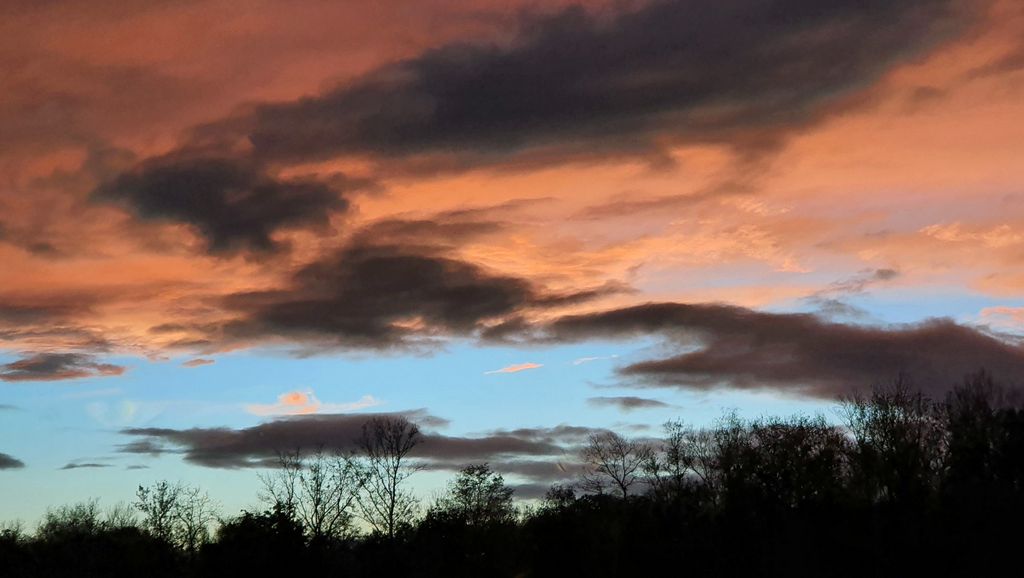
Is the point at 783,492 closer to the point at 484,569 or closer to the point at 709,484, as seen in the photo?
the point at 709,484

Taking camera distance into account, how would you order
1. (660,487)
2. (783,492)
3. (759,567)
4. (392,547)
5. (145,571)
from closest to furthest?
(759,567)
(392,547)
(145,571)
(783,492)
(660,487)

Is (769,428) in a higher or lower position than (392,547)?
higher

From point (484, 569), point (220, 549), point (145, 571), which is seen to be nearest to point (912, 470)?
point (484, 569)

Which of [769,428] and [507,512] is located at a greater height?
[769,428]

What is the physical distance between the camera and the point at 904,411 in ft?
291

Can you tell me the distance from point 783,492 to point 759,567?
91.9 feet

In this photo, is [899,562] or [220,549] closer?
[899,562]

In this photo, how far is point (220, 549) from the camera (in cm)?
5972

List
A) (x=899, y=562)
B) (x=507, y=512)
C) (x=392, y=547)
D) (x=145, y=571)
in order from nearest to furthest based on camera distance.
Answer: (x=899, y=562) < (x=392, y=547) < (x=145, y=571) < (x=507, y=512)

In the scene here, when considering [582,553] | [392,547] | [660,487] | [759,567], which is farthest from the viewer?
[660,487]

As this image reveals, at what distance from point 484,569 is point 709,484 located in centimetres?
3572

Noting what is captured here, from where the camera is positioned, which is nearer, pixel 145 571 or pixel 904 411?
pixel 145 571

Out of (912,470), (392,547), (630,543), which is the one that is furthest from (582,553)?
(912,470)

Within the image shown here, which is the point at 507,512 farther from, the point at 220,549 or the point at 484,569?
the point at 220,549
